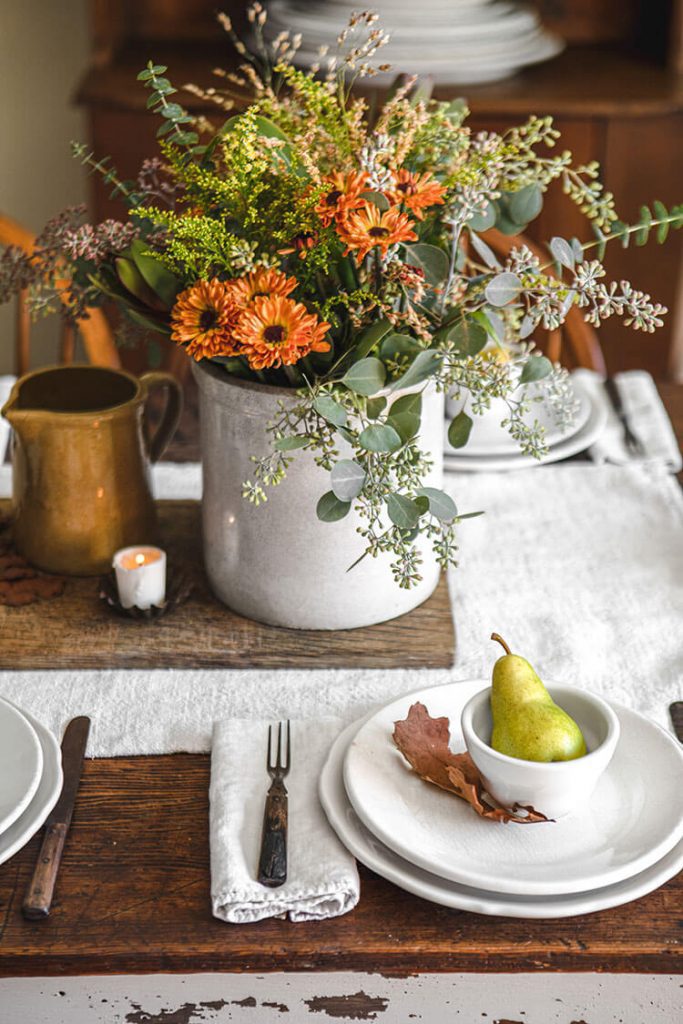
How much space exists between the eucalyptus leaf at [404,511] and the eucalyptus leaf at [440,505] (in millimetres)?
13

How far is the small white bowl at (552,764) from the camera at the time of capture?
72 centimetres

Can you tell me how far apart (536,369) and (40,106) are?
228 cm

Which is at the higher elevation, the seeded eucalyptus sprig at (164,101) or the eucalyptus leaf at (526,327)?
the seeded eucalyptus sprig at (164,101)

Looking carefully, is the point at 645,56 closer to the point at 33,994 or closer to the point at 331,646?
the point at 331,646

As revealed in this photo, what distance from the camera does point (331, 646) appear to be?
0.96 meters

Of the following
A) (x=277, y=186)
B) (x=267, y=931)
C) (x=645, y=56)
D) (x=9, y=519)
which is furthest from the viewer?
(x=645, y=56)

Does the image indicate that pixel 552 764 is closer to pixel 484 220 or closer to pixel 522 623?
pixel 522 623

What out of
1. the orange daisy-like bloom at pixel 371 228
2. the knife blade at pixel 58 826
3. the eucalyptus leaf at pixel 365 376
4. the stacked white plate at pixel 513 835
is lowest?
the knife blade at pixel 58 826

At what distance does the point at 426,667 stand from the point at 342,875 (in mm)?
269

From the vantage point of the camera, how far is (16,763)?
78cm

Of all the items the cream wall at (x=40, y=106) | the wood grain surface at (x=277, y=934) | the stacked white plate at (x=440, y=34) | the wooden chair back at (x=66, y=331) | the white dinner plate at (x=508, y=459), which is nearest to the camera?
the wood grain surface at (x=277, y=934)

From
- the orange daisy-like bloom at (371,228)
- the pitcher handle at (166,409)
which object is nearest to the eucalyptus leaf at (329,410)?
the orange daisy-like bloom at (371,228)

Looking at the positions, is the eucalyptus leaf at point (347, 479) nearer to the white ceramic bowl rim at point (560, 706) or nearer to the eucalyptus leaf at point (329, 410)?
the eucalyptus leaf at point (329, 410)

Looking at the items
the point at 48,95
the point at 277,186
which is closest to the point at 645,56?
the point at 48,95
